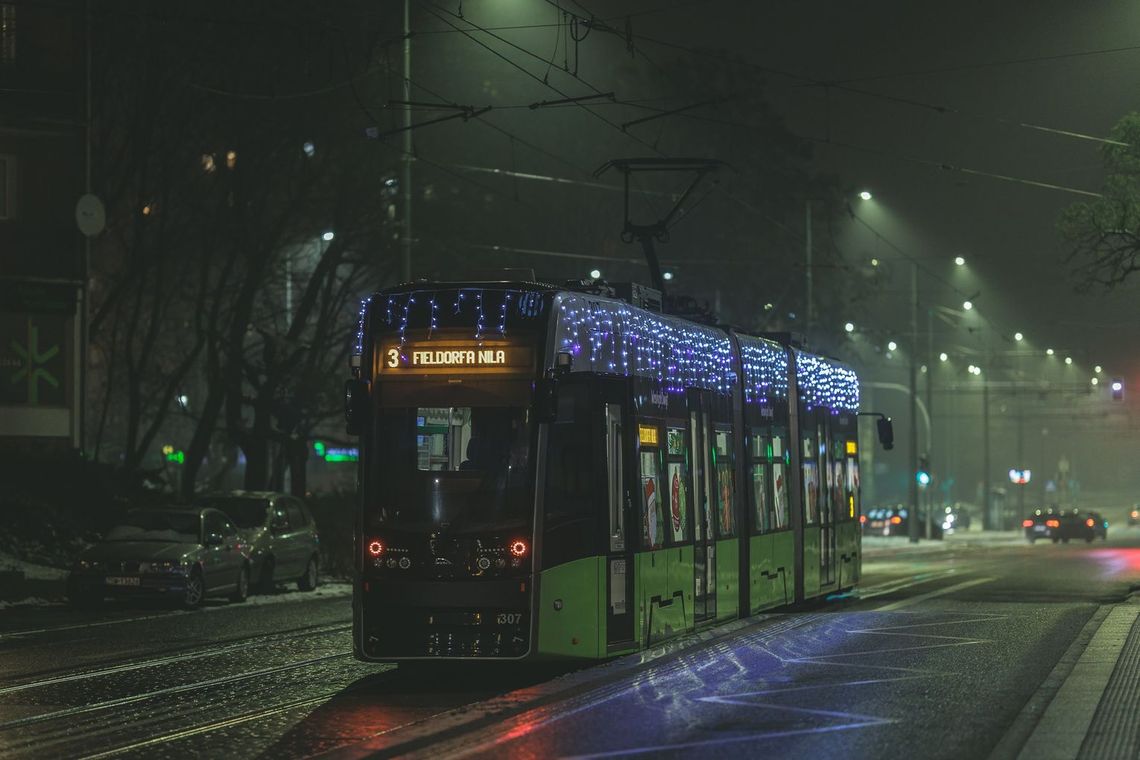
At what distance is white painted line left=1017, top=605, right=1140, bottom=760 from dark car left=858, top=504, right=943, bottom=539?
52638 mm

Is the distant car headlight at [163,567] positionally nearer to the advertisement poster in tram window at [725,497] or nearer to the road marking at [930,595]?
the advertisement poster in tram window at [725,497]

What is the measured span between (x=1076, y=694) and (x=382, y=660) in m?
5.23

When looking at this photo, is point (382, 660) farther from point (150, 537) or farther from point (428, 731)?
point (150, 537)

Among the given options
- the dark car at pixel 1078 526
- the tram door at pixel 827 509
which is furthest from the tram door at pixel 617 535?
the dark car at pixel 1078 526

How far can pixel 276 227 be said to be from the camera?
36000 millimetres

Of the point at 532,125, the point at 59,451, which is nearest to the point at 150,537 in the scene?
the point at 59,451

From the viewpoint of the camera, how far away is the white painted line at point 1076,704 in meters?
9.77

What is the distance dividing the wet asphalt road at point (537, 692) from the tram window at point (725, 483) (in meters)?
1.12

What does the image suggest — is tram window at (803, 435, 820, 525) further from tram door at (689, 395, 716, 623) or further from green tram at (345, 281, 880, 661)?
green tram at (345, 281, 880, 661)

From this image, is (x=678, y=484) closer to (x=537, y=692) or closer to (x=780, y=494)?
(x=537, y=692)

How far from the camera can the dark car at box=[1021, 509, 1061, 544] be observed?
66375 millimetres

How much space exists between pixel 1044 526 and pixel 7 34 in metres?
46.1

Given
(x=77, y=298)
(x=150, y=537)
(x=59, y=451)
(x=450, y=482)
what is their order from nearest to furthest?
(x=450, y=482)
(x=150, y=537)
(x=59, y=451)
(x=77, y=298)

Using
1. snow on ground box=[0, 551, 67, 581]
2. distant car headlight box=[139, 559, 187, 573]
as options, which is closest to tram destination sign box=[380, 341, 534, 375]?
distant car headlight box=[139, 559, 187, 573]
